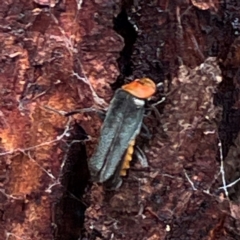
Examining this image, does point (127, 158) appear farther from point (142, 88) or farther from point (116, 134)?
point (142, 88)

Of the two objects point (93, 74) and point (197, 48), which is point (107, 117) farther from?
point (197, 48)

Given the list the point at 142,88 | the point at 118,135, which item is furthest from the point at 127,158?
the point at 142,88

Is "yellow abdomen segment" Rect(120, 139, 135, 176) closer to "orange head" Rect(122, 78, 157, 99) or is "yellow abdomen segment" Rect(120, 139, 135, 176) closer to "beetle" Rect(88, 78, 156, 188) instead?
"beetle" Rect(88, 78, 156, 188)

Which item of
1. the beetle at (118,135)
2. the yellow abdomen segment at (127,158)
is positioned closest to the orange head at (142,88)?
the beetle at (118,135)

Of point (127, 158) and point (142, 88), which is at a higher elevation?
point (142, 88)

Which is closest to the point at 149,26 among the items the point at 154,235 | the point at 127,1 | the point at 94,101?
the point at 127,1
